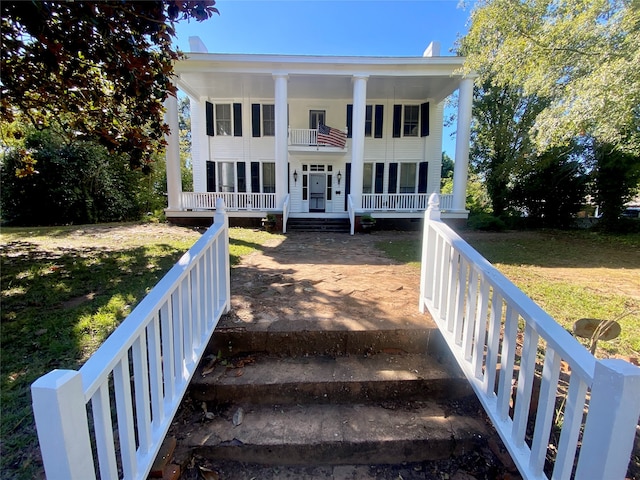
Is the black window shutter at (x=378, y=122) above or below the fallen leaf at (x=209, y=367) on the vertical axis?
above

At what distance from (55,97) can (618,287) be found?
872 centimetres

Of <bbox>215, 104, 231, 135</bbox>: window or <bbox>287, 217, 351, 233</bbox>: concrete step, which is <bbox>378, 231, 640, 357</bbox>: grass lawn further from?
<bbox>215, 104, 231, 135</bbox>: window

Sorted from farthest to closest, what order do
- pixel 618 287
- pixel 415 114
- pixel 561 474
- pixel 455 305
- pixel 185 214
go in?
pixel 415 114, pixel 185 214, pixel 618 287, pixel 455 305, pixel 561 474

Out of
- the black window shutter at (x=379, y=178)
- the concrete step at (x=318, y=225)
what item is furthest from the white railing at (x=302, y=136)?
the concrete step at (x=318, y=225)

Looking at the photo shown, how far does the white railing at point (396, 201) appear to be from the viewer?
12.0m

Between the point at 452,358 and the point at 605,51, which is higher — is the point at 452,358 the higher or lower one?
the lower one

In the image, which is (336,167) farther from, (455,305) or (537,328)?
(537,328)

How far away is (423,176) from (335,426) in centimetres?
1308

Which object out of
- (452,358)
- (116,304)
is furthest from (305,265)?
(452,358)

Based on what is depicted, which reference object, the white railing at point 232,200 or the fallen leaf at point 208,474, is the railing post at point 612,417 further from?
the white railing at point 232,200

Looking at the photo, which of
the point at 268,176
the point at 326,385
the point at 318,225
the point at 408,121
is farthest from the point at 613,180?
the point at 326,385

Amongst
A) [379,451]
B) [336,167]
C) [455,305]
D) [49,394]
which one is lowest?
[379,451]

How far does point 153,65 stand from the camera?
412 cm

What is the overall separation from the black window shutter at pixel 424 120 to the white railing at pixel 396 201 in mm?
2945
